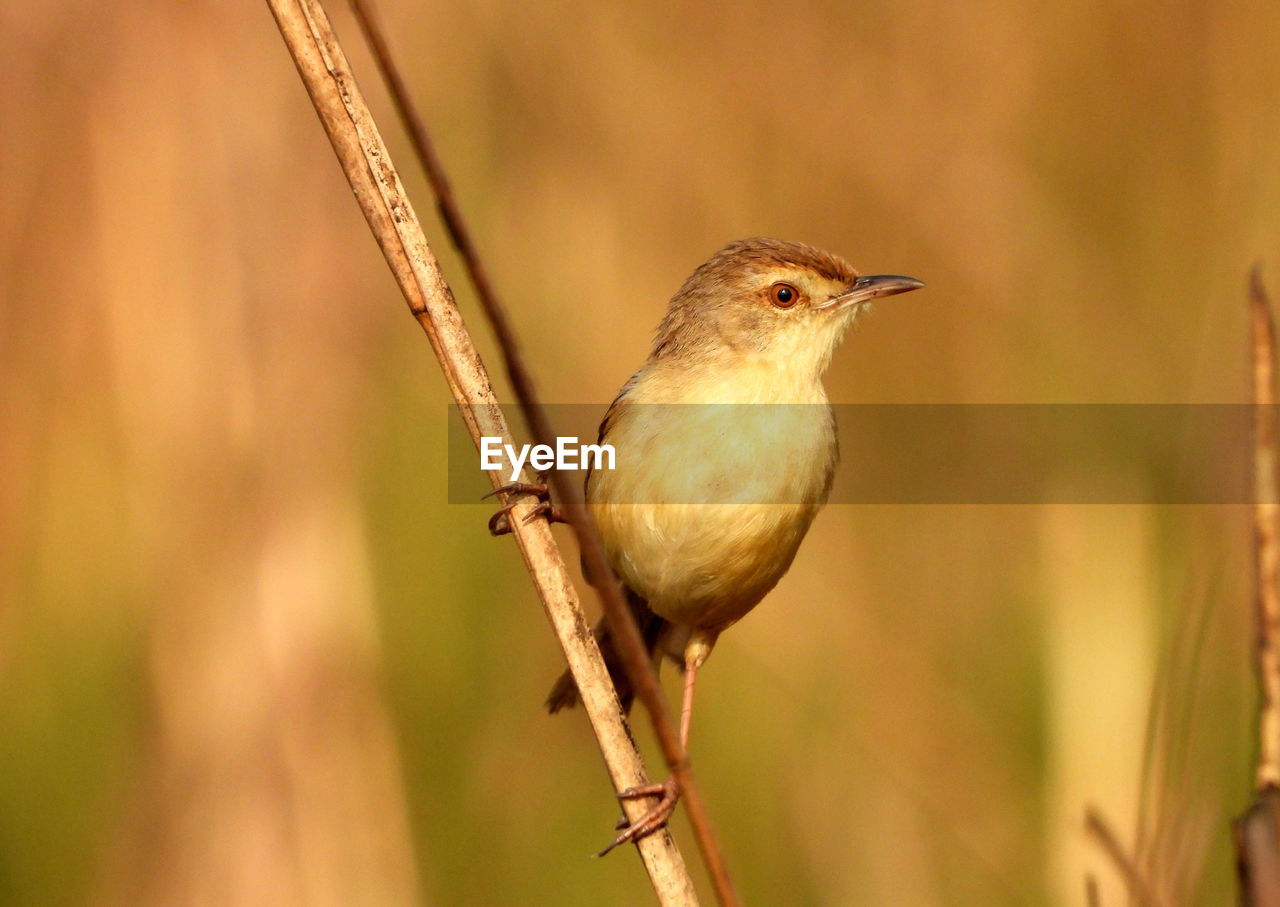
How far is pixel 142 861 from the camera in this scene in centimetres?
298

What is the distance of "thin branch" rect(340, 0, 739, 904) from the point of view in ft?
3.78

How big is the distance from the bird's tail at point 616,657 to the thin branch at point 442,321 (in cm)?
76

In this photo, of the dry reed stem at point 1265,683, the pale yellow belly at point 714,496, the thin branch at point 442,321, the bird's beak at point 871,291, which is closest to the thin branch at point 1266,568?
the dry reed stem at point 1265,683

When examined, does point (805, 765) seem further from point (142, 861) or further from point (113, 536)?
point (113, 536)

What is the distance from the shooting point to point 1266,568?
3.79 feet

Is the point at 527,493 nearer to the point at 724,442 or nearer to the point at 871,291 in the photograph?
the point at 724,442

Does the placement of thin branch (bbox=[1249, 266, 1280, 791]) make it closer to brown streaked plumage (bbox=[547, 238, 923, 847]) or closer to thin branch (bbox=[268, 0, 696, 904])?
thin branch (bbox=[268, 0, 696, 904])

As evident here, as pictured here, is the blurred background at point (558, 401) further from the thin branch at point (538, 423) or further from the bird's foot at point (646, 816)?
the thin branch at point (538, 423)

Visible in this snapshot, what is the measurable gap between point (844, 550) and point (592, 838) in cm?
Result: 131

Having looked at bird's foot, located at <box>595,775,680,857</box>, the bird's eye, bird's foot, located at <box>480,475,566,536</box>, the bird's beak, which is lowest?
bird's foot, located at <box>595,775,680,857</box>

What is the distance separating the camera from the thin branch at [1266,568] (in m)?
1.10

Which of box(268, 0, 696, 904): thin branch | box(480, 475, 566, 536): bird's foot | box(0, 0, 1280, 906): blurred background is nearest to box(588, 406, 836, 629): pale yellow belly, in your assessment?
box(480, 475, 566, 536): bird's foot

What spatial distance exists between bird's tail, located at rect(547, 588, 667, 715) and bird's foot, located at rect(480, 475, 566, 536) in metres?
0.38

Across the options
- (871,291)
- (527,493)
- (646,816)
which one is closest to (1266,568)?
(646,816)
